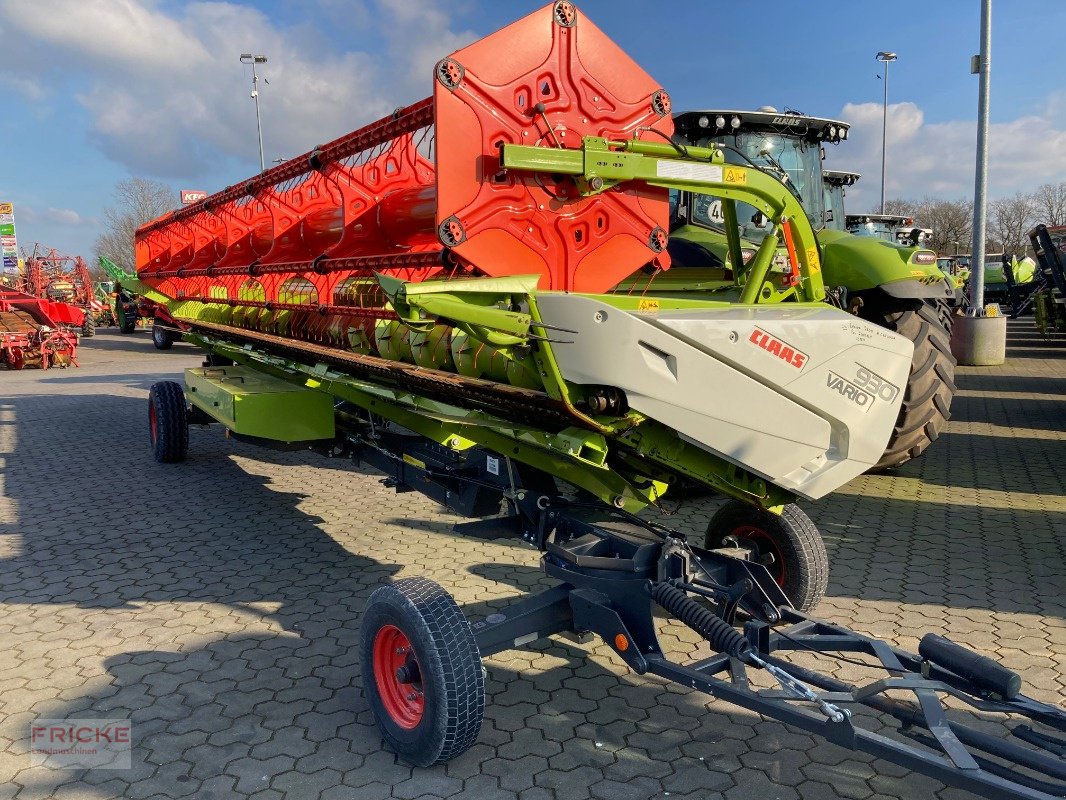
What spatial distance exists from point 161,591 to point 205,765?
1778 millimetres

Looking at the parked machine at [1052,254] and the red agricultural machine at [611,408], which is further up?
the parked machine at [1052,254]

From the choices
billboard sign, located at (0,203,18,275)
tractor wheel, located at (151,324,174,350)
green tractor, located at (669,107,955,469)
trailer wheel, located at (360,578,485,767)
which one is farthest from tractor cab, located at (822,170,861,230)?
billboard sign, located at (0,203,18,275)

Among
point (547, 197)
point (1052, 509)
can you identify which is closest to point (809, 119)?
point (1052, 509)

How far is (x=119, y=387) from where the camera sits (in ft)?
42.0

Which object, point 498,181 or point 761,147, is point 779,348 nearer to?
point 498,181

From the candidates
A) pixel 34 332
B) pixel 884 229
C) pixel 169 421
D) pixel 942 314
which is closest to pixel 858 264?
pixel 942 314

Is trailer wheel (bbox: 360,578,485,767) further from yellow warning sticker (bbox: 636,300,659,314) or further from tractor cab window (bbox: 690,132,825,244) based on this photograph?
tractor cab window (bbox: 690,132,825,244)

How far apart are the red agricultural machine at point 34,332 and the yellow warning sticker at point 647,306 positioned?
16891 mm

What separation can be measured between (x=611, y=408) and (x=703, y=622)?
0.76 meters

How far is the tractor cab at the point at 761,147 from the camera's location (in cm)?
603

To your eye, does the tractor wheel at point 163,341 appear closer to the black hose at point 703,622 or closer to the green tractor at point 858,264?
the green tractor at point 858,264

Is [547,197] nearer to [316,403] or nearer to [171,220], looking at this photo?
[316,403]

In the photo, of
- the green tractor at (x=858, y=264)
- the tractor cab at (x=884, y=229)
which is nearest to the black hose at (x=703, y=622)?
the green tractor at (x=858, y=264)

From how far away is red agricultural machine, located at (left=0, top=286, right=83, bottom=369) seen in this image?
52.6ft
